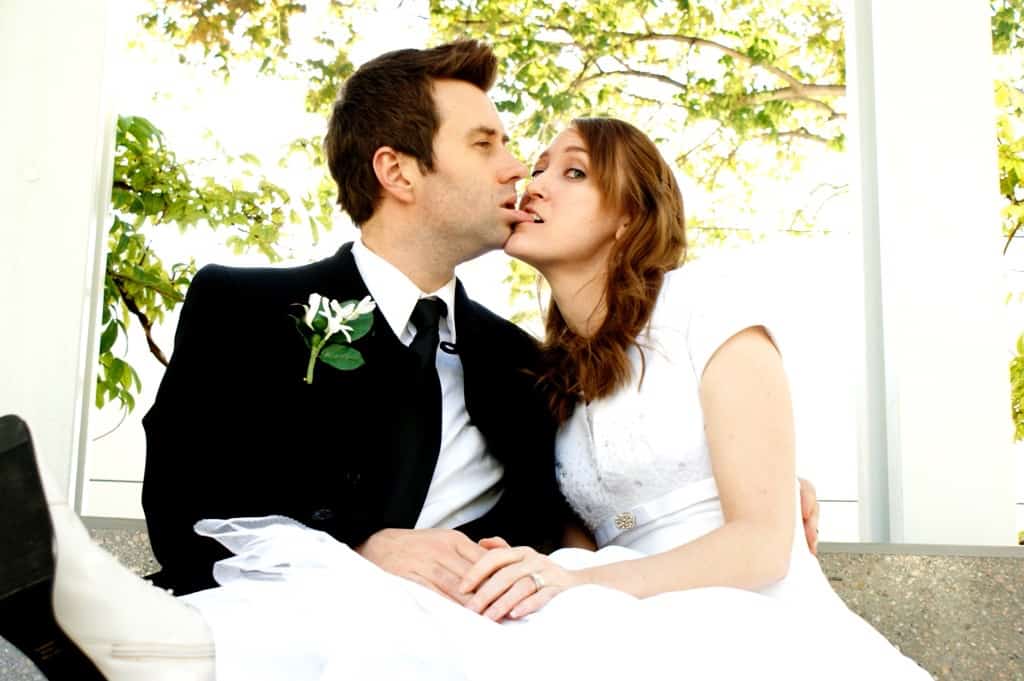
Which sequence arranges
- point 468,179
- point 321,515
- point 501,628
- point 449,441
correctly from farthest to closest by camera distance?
1. point 468,179
2. point 449,441
3. point 321,515
4. point 501,628

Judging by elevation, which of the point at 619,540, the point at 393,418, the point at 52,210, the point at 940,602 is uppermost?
the point at 52,210

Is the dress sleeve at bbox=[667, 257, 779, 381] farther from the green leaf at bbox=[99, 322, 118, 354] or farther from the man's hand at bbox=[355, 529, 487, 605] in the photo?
the green leaf at bbox=[99, 322, 118, 354]

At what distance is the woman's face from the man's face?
3.0 inches

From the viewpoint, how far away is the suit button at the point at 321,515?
6.43ft

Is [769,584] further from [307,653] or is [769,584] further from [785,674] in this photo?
[307,653]

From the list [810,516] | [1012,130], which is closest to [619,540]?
[810,516]

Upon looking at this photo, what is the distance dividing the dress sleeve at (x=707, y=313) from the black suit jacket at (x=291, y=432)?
34 cm

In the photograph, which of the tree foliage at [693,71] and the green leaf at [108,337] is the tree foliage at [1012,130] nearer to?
the tree foliage at [693,71]

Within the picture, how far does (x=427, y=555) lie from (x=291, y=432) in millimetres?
405

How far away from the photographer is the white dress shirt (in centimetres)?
214

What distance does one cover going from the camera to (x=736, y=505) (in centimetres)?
187

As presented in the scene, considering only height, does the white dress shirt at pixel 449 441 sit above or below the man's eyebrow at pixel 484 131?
below

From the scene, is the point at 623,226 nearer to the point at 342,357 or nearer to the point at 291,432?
the point at 342,357

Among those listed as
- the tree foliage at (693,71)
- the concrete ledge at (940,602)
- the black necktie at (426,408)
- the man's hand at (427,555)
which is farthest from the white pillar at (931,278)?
the tree foliage at (693,71)
